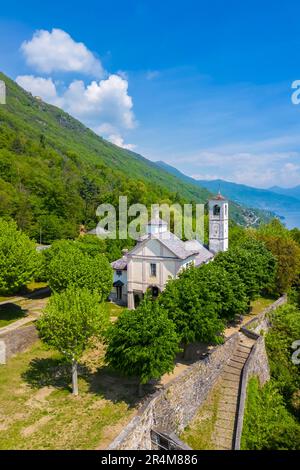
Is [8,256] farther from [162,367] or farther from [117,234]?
[117,234]

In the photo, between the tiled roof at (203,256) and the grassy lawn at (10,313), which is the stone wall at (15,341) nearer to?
the grassy lawn at (10,313)

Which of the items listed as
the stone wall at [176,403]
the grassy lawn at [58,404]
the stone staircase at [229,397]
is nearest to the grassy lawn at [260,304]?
the stone staircase at [229,397]

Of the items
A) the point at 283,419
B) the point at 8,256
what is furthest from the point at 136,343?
the point at 8,256

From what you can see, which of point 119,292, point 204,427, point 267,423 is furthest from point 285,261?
point 204,427

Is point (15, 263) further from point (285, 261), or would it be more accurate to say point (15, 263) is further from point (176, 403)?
point (285, 261)
